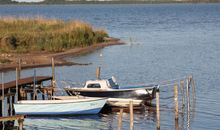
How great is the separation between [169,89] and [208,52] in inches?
1018

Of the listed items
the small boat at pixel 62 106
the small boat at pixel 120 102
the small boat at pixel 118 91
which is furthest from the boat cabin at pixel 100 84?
the small boat at pixel 62 106

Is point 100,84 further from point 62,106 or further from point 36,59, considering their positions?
point 36,59

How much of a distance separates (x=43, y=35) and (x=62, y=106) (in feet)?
101

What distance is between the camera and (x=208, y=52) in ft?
229

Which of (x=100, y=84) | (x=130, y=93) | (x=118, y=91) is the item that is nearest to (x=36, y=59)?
(x=100, y=84)

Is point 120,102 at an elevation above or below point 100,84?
below

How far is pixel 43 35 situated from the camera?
67.0 m

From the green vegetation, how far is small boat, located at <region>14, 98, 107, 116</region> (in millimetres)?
25592

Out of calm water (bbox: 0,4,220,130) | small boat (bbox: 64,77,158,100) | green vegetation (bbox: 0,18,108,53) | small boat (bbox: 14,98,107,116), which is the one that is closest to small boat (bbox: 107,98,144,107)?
small boat (bbox: 64,77,158,100)

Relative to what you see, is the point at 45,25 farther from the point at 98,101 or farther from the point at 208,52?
the point at 98,101

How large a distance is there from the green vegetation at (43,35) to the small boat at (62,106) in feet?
84.0

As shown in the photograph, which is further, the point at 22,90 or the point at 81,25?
the point at 81,25

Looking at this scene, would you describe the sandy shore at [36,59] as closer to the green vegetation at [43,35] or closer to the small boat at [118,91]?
the green vegetation at [43,35]

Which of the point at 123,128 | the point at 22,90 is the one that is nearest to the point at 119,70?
the point at 22,90
